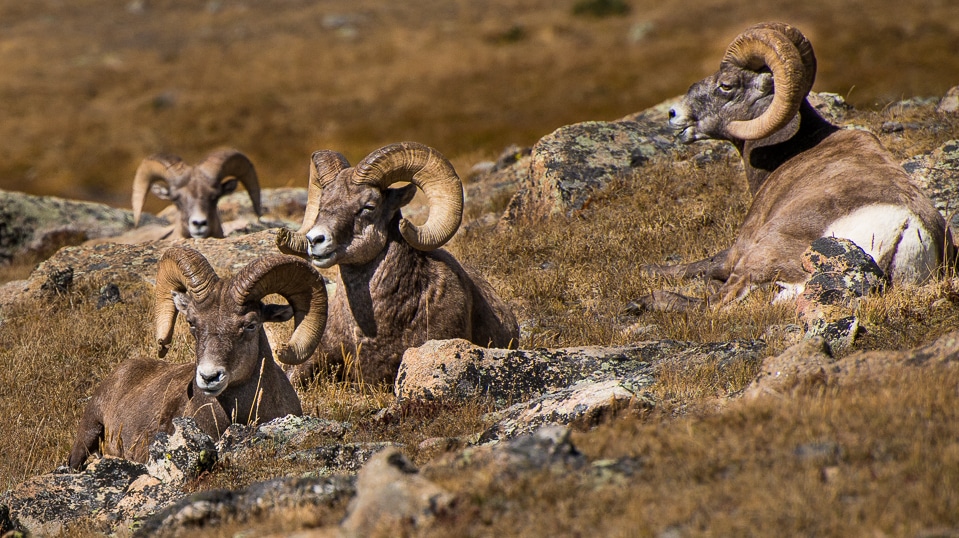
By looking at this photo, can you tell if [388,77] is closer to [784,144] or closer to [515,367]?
[784,144]

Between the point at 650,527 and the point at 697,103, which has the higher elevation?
the point at 697,103

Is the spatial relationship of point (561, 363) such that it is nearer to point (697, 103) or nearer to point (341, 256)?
point (341, 256)

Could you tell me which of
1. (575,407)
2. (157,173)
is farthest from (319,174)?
(157,173)

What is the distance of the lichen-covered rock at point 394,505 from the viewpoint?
443 cm

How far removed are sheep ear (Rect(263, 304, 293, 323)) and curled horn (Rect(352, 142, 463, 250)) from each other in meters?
1.39

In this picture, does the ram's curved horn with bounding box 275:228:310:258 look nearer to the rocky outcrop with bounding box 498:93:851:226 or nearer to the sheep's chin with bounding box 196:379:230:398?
the sheep's chin with bounding box 196:379:230:398

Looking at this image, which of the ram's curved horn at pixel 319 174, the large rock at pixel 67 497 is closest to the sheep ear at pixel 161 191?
the ram's curved horn at pixel 319 174

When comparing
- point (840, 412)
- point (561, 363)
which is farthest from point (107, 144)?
point (840, 412)

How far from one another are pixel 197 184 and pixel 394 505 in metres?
13.4

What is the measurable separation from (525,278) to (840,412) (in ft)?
23.4

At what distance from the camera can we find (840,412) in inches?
198

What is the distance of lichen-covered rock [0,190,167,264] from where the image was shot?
19.8 meters

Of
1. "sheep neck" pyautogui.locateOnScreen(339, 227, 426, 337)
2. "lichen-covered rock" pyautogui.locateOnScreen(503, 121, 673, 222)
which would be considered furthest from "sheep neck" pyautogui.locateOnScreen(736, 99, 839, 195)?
"sheep neck" pyautogui.locateOnScreen(339, 227, 426, 337)

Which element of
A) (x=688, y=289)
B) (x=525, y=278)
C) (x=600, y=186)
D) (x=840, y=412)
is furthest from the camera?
(x=600, y=186)
